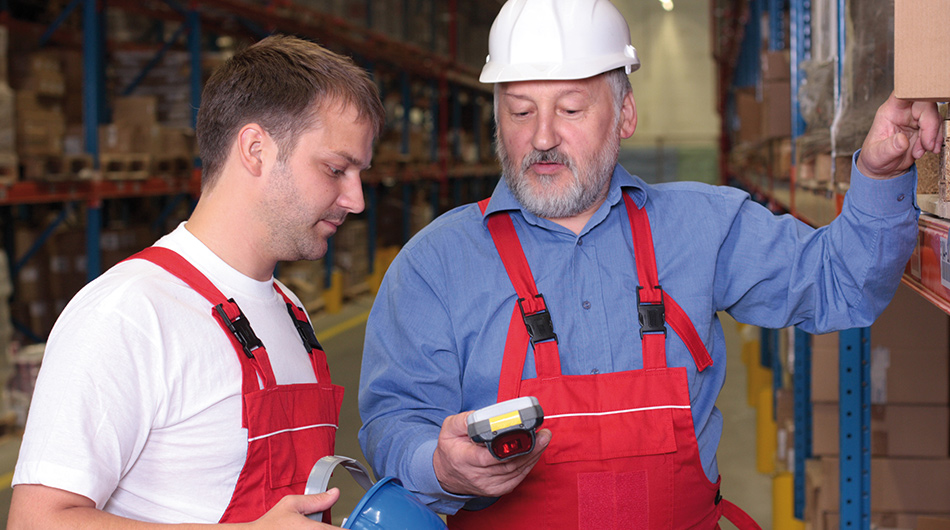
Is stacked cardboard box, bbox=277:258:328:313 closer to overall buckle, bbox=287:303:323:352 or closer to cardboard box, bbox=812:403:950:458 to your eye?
cardboard box, bbox=812:403:950:458

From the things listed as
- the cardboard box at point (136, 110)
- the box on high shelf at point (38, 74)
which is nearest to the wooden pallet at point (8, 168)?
the box on high shelf at point (38, 74)

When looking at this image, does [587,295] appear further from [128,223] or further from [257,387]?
[128,223]

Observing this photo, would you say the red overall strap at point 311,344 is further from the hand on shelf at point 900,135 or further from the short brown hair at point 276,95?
the hand on shelf at point 900,135

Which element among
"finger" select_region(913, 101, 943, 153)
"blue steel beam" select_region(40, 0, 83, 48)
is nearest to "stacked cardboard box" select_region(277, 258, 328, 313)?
"blue steel beam" select_region(40, 0, 83, 48)

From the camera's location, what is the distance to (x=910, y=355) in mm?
3596

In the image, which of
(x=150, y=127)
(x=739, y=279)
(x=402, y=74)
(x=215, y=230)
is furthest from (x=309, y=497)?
(x=402, y=74)

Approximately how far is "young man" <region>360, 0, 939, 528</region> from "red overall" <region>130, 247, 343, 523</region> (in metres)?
0.19

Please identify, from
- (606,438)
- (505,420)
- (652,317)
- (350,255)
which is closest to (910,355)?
(652,317)

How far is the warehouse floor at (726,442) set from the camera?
4844 mm

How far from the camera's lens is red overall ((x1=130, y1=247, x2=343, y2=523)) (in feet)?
5.24

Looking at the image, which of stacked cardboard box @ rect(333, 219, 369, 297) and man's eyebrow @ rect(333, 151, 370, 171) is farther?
stacked cardboard box @ rect(333, 219, 369, 297)

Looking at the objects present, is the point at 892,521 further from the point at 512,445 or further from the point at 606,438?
the point at 512,445

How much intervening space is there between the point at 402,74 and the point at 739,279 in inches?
470

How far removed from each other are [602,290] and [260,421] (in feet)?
2.54
